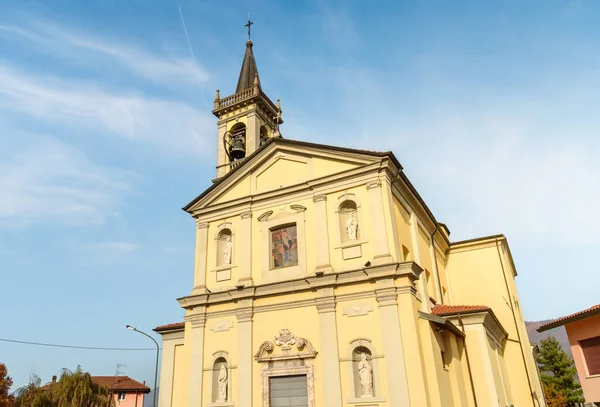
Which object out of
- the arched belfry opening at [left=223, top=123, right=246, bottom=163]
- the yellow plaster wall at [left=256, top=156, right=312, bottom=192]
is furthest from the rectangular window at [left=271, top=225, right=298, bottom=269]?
the arched belfry opening at [left=223, top=123, right=246, bottom=163]

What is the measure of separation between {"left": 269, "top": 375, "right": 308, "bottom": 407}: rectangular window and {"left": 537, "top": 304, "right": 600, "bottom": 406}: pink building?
36.5 feet

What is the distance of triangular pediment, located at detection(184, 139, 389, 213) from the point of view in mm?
14531

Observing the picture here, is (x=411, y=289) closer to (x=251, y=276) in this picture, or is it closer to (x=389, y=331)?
(x=389, y=331)

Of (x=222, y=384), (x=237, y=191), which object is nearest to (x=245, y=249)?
(x=237, y=191)

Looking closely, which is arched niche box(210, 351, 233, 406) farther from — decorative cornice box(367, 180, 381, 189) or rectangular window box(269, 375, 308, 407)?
decorative cornice box(367, 180, 381, 189)

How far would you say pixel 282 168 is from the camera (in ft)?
52.0

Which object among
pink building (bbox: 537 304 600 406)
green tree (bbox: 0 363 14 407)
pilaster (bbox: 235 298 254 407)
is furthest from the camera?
green tree (bbox: 0 363 14 407)

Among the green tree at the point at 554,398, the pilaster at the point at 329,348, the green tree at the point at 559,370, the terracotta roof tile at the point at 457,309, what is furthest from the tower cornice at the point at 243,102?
the green tree at the point at 559,370

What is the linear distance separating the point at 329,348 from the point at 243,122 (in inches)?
569

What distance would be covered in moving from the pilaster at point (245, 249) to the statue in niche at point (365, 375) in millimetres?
4306

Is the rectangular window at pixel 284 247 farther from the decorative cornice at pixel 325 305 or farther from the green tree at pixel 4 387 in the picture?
the green tree at pixel 4 387

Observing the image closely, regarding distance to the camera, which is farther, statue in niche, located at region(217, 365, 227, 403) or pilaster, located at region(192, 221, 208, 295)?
pilaster, located at region(192, 221, 208, 295)

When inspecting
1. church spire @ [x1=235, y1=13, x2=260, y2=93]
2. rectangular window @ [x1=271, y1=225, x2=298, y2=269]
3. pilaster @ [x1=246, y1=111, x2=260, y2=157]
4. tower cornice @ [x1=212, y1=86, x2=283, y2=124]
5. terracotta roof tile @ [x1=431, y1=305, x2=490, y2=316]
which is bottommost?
terracotta roof tile @ [x1=431, y1=305, x2=490, y2=316]

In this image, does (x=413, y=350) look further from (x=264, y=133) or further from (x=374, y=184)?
(x=264, y=133)
